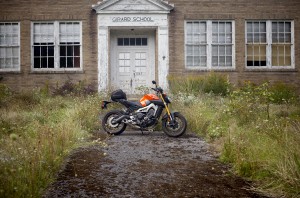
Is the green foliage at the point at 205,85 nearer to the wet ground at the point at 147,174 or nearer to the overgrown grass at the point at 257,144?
the overgrown grass at the point at 257,144

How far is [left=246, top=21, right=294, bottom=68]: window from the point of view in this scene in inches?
581

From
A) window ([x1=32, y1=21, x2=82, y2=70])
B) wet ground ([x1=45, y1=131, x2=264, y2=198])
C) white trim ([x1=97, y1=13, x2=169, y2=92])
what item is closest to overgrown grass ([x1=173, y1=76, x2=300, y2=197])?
wet ground ([x1=45, y1=131, x2=264, y2=198])

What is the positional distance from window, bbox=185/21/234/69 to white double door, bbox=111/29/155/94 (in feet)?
5.85

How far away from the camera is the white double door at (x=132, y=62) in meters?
15.0

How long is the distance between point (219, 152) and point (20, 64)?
1178cm

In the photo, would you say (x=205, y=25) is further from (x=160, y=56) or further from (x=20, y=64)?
(x=20, y=64)

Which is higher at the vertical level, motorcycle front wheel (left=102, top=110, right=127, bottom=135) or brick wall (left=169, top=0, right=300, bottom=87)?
brick wall (left=169, top=0, right=300, bottom=87)

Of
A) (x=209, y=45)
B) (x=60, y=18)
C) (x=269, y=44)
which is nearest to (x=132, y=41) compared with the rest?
(x=60, y=18)

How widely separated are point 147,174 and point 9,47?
12.7 m

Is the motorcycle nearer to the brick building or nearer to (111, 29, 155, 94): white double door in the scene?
the brick building

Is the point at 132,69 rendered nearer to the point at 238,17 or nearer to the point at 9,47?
the point at 238,17

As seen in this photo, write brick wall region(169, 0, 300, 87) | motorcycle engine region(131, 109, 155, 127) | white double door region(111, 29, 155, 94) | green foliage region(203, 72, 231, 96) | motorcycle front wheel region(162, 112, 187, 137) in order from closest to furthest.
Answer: motorcycle front wheel region(162, 112, 187, 137) < motorcycle engine region(131, 109, 155, 127) < green foliage region(203, 72, 231, 96) < brick wall region(169, 0, 300, 87) < white double door region(111, 29, 155, 94)

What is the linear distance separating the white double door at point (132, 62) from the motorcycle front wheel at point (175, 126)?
8.05 metres

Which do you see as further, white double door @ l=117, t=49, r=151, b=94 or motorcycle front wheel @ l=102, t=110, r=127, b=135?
white double door @ l=117, t=49, r=151, b=94
